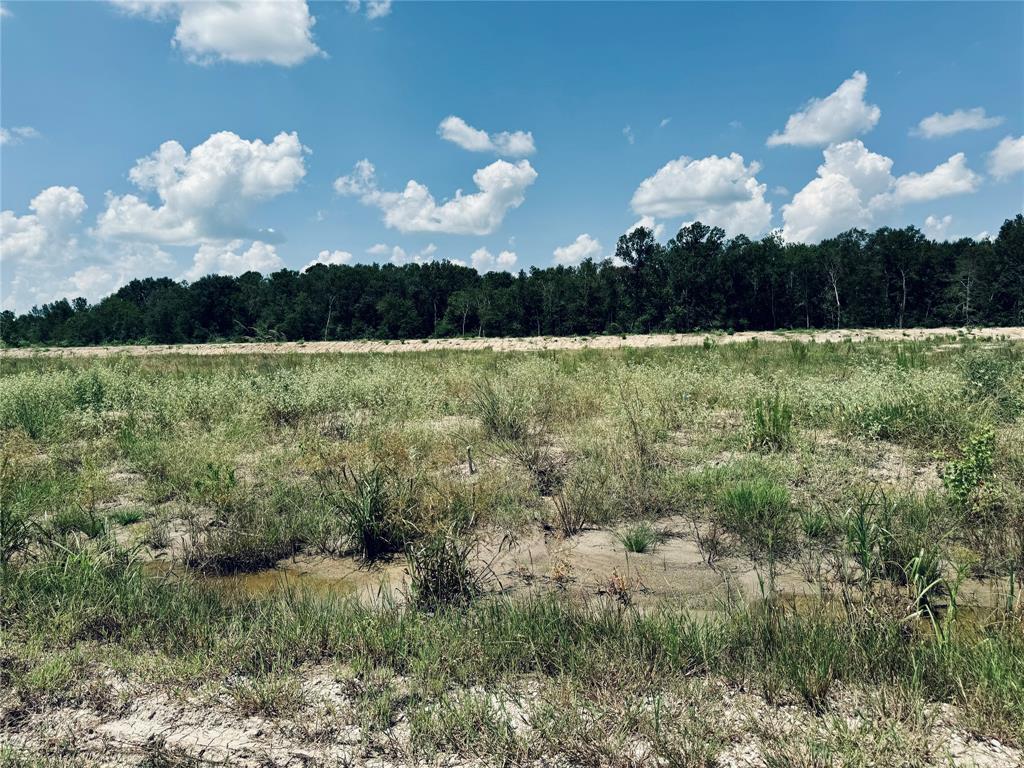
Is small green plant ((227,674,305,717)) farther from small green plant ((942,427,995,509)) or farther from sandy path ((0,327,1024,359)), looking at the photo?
sandy path ((0,327,1024,359))

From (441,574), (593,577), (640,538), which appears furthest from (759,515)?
(441,574)

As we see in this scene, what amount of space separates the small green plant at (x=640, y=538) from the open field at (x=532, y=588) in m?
0.04

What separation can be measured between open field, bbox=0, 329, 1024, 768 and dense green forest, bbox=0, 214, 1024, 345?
219 feet

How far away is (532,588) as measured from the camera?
486cm

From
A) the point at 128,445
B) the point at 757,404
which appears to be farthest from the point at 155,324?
the point at 757,404

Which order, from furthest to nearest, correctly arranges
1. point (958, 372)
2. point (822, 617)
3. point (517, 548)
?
1. point (958, 372)
2. point (517, 548)
3. point (822, 617)

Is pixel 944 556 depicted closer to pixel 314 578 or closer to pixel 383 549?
pixel 383 549

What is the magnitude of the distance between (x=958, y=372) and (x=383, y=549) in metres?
11.6

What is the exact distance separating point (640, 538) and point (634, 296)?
3250 inches

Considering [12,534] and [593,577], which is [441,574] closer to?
[593,577]

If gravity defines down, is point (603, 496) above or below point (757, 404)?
below

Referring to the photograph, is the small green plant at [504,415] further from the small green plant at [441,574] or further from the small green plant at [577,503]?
the small green plant at [441,574]

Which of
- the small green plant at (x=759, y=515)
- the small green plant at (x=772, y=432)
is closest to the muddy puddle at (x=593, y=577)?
the small green plant at (x=759, y=515)

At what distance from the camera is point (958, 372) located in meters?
11.0
